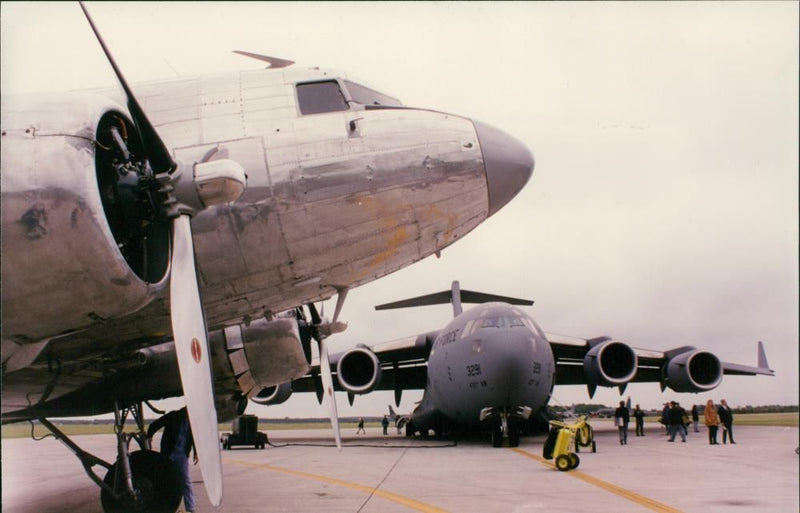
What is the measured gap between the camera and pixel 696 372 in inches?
809

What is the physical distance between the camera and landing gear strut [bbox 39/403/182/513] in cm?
627

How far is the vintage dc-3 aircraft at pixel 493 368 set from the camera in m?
15.2

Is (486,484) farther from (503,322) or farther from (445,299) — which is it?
(445,299)

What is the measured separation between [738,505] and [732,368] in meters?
23.6

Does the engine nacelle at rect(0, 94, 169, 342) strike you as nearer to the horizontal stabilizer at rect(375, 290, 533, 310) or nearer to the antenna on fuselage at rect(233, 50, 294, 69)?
the antenna on fuselage at rect(233, 50, 294, 69)

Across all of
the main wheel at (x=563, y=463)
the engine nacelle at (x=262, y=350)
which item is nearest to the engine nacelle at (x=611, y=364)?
the main wheel at (x=563, y=463)

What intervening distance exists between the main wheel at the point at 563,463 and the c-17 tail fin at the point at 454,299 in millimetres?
13875

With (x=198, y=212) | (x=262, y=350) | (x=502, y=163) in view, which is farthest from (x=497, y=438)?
(x=198, y=212)

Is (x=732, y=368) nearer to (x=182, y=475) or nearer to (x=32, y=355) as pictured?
(x=182, y=475)

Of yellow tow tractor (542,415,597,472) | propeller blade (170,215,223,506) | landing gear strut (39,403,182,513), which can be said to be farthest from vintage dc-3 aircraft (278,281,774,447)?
propeller blade (170,215,223,506)

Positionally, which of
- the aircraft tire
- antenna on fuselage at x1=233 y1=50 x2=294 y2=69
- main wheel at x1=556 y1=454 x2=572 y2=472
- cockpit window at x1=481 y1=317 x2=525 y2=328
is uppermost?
antenna on fuselage at x1=233 y1=50 x2=294 y2=69

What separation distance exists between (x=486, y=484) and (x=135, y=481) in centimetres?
457

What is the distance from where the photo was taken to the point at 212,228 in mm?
5137

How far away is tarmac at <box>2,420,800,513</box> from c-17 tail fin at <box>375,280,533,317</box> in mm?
10518
